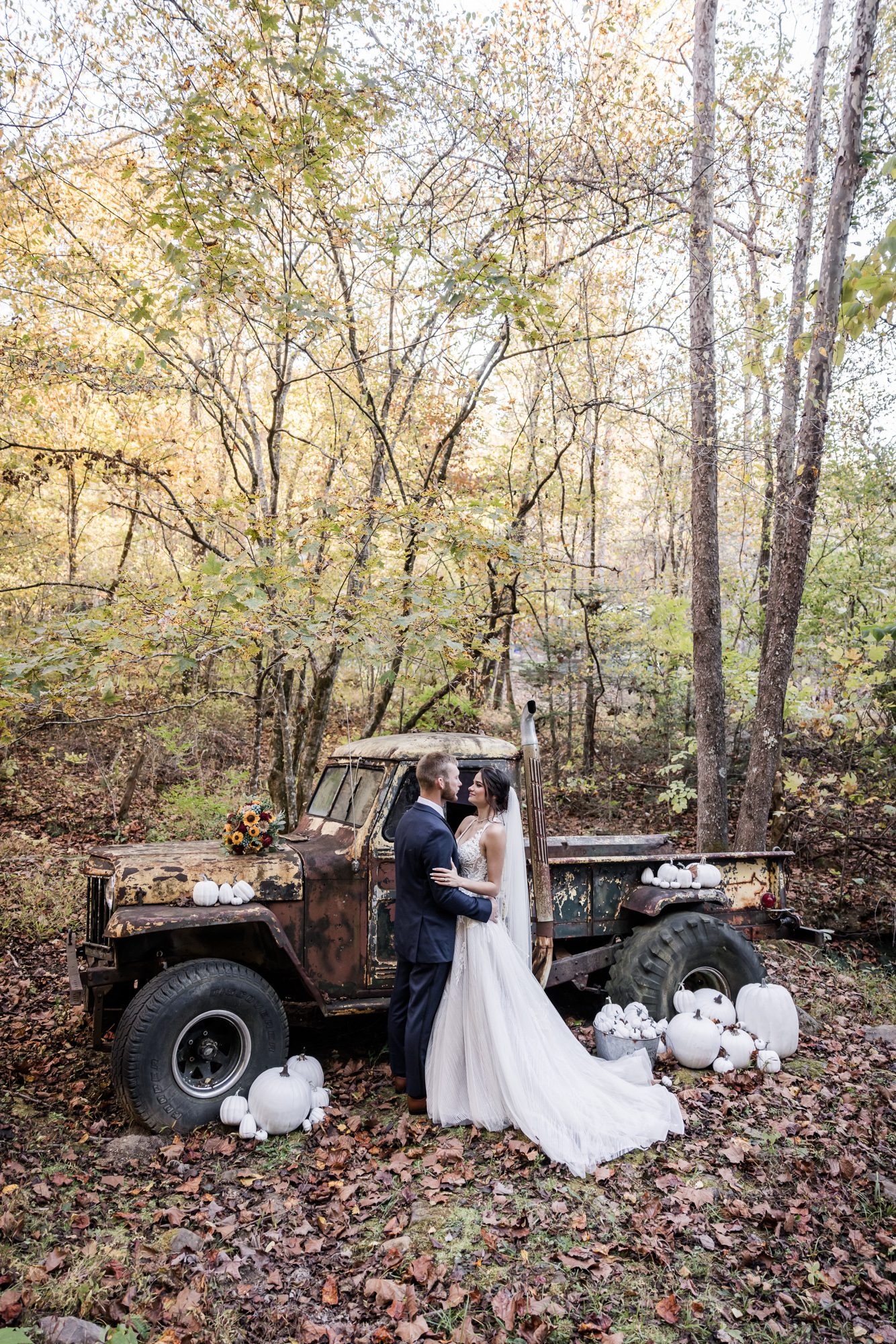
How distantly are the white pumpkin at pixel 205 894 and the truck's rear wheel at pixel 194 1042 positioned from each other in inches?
12.2

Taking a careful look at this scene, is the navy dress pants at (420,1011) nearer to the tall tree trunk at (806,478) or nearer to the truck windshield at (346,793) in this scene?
the truck windshield at (346,793)

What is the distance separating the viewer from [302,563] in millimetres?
6242

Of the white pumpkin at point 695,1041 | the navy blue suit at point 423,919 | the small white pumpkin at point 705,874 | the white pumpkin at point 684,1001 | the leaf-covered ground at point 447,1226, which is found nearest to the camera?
the leaf-covered ground at point 447,1226

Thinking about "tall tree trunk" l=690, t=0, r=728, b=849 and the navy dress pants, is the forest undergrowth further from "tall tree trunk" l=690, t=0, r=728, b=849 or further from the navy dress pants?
"tall tree trunk" l=690, t=0, r=728, b=849

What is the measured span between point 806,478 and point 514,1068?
232 inches

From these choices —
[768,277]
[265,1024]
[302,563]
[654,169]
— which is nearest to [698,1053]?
[265,1024]

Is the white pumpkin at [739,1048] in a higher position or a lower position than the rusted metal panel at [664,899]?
lower

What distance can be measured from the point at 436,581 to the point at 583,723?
8.18 m

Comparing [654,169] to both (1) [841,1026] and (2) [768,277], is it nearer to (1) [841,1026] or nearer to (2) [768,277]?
(2) [768,277]

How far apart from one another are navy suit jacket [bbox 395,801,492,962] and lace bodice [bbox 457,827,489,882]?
88mm

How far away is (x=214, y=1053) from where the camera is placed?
446cm

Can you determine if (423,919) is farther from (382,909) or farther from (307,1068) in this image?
(307,1068)

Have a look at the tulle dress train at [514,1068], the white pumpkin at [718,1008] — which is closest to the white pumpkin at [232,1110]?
the tulle dress train at [514,1068]

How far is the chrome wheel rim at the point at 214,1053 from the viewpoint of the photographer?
4.39 meters
